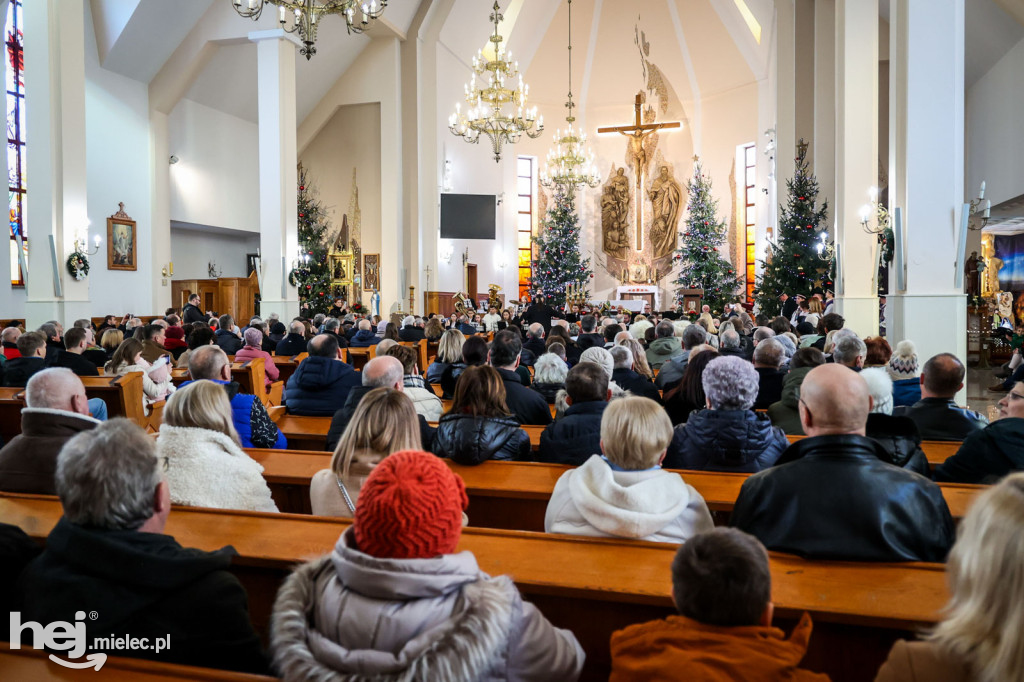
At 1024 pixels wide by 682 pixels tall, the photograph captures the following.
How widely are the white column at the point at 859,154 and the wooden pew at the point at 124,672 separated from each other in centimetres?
1028

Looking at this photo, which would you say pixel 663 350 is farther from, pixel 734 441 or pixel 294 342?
pixel 734 441

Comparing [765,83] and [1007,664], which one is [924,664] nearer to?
[1007,664]

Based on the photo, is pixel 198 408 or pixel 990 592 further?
pixel 198 408

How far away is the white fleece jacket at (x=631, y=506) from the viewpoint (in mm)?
2141

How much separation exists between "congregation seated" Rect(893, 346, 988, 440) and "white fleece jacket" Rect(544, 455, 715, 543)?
1.80m

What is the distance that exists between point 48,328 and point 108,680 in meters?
6.80

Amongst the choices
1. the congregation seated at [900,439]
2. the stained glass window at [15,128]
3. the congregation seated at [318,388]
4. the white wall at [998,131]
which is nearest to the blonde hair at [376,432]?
the congregation seated at [900,439]

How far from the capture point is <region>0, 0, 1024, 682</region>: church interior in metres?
2.23

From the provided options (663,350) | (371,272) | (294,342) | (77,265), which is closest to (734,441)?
(663,350)

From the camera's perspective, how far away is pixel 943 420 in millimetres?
3510

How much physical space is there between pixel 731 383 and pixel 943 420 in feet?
4.11

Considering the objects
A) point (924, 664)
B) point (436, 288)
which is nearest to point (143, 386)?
point (924, 664)

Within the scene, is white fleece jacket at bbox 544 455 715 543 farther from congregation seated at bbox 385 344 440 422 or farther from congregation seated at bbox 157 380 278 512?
congregation seated at bbox 385 344 440 422

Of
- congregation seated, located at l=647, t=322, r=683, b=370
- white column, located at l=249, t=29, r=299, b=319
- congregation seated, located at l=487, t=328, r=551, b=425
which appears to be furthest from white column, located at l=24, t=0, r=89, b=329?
congregation seated, located at l=487, t=328, r=551, b=425
